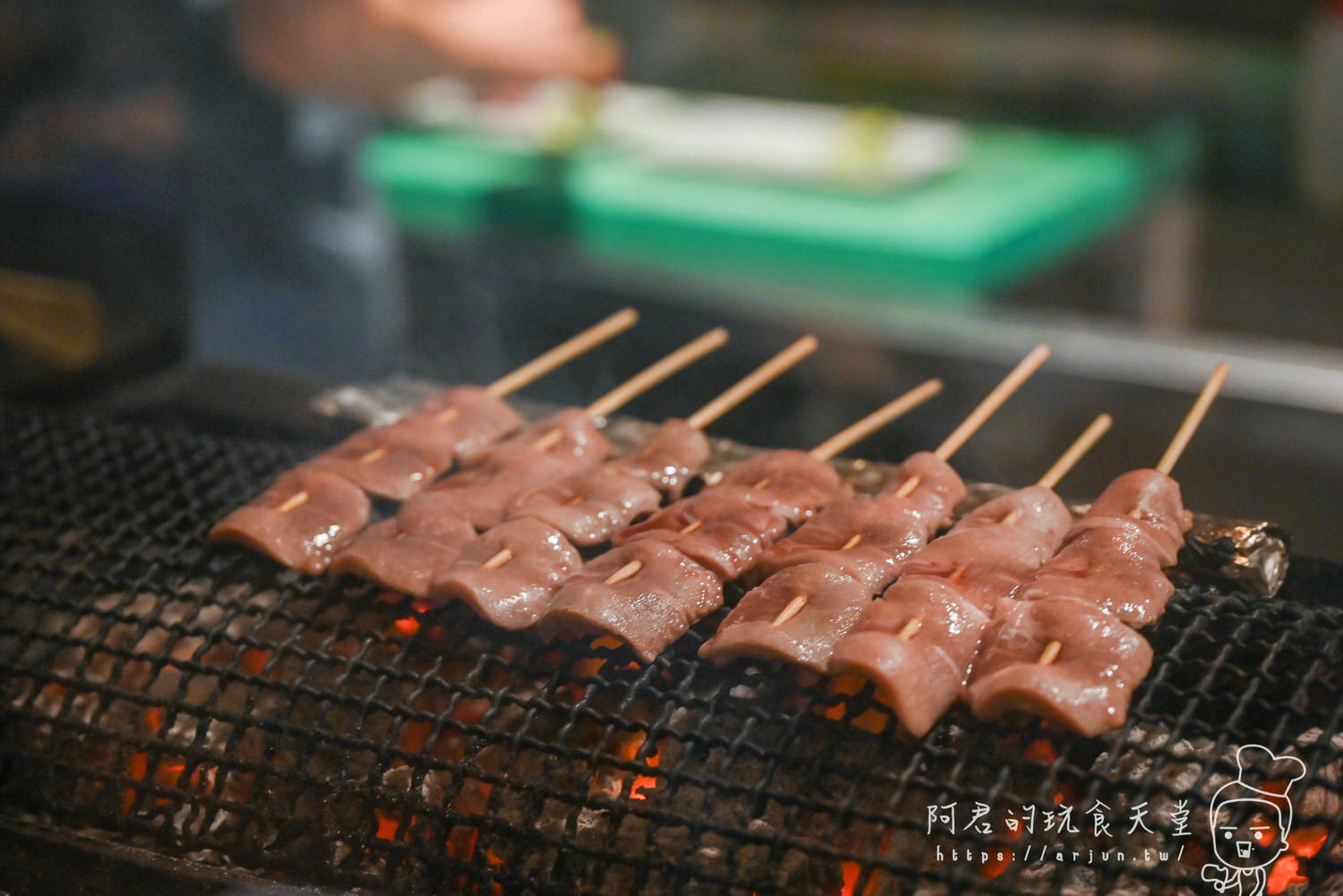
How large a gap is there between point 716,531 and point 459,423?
0.95 metres

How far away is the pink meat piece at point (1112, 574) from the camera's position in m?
2.36

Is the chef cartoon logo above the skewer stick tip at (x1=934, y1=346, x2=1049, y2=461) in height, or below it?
below

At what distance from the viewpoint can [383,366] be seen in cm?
542

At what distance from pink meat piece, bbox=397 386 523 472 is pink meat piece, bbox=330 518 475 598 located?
1.45 ft

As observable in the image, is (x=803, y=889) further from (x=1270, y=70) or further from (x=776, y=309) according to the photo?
(x=1270, y=70)

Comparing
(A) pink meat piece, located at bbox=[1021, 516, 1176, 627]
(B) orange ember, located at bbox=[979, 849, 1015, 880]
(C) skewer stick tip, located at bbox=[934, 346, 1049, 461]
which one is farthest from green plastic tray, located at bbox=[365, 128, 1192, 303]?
(B) orange ember, located at bbox=[979, 849, 1015, 880]

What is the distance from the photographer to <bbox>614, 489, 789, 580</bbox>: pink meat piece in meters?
2.63

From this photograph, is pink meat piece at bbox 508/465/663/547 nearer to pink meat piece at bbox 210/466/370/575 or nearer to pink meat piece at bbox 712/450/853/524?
pink meat piece at bbox 712/450/853/524

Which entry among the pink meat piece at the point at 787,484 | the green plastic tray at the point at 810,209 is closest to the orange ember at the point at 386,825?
the pink meat piece at the point at 787,484

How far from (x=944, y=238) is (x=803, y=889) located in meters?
4.46

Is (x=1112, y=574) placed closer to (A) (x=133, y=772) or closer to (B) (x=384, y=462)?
(B) (x=384, y=462)

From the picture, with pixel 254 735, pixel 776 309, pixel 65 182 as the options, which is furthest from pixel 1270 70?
pixel 254 735

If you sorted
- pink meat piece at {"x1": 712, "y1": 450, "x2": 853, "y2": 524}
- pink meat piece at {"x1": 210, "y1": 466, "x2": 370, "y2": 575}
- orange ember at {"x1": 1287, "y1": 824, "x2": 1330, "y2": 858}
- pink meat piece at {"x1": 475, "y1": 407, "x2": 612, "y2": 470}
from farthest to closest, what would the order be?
pink meat piece at {"x1": 475, "y1": 407, "x2": 612, "y2": 470}, pink meat piece at {"x1": 712, "y1": 450, "x2": 853, "y2": 524}, pink meat piece at {"x1": 210, "y1": 466, "x2": 370, "y2": 575}, orange ember at {"x1": 1287, "y1": 824, "x2": 1330, "y2": 858}

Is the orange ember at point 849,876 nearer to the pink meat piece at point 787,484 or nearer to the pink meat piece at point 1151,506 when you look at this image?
the pink meat piece at point 787,484
